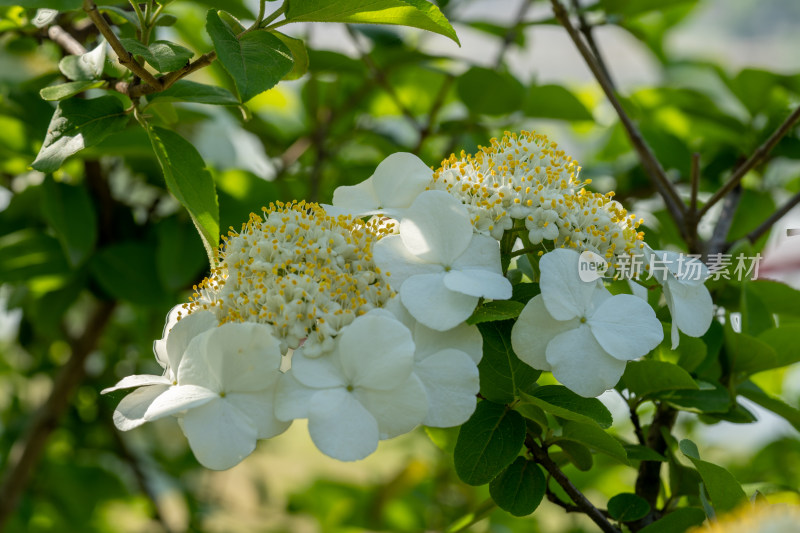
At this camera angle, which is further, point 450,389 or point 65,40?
point 65,40

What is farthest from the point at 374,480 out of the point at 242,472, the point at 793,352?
the point at 793,352


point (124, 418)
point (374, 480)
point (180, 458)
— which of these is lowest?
point (180, 458)

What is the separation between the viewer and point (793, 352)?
0.62 m

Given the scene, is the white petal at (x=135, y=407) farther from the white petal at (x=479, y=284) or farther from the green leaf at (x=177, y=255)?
the green leaf at (x=177, y=255)

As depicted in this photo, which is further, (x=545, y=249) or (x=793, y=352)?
(x=793, y=352)

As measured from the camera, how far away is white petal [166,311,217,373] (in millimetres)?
431

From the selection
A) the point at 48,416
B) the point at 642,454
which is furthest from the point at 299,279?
the point at 48,416

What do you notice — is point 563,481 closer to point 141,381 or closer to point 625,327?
point 625,327

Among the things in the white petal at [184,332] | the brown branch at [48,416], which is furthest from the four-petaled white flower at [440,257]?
the brown branch at [48,416]

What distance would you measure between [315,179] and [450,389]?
60 centimetres

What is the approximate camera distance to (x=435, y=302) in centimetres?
41

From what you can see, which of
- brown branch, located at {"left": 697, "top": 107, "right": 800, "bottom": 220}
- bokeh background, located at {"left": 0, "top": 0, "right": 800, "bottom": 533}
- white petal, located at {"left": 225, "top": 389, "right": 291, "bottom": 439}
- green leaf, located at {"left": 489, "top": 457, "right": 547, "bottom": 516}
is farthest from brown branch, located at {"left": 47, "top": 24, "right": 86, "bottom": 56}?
brown branch, located at {"left": 697, "top": 107, "right": 800, "bottom": 220}

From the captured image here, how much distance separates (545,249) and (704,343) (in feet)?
0.60

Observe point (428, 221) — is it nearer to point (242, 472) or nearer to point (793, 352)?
point (793, 352)
